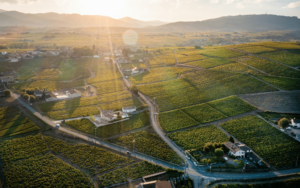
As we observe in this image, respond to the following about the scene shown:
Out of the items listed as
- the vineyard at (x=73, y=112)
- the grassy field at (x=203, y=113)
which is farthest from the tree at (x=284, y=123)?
the vineyard at (x=73, y=112)

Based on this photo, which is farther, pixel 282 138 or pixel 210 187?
pixel 282 138

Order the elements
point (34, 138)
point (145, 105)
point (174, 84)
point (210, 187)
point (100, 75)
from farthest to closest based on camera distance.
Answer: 1. point (100, 75)
2. point (174, 84)
3. point (145, 105)
4. point (34, 138)
5. point (210, 187)

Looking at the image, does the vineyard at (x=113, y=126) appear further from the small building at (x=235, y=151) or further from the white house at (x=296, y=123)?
the white house at (x=296, y=123)

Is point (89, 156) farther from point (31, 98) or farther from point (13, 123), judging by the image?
→ point (31, 98)

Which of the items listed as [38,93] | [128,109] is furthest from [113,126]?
[38,93]

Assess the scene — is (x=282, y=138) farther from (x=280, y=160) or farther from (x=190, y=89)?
(x=190, y=89)

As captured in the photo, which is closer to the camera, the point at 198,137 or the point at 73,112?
the point at 198,137

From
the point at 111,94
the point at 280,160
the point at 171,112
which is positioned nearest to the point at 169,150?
the point at 171,112
